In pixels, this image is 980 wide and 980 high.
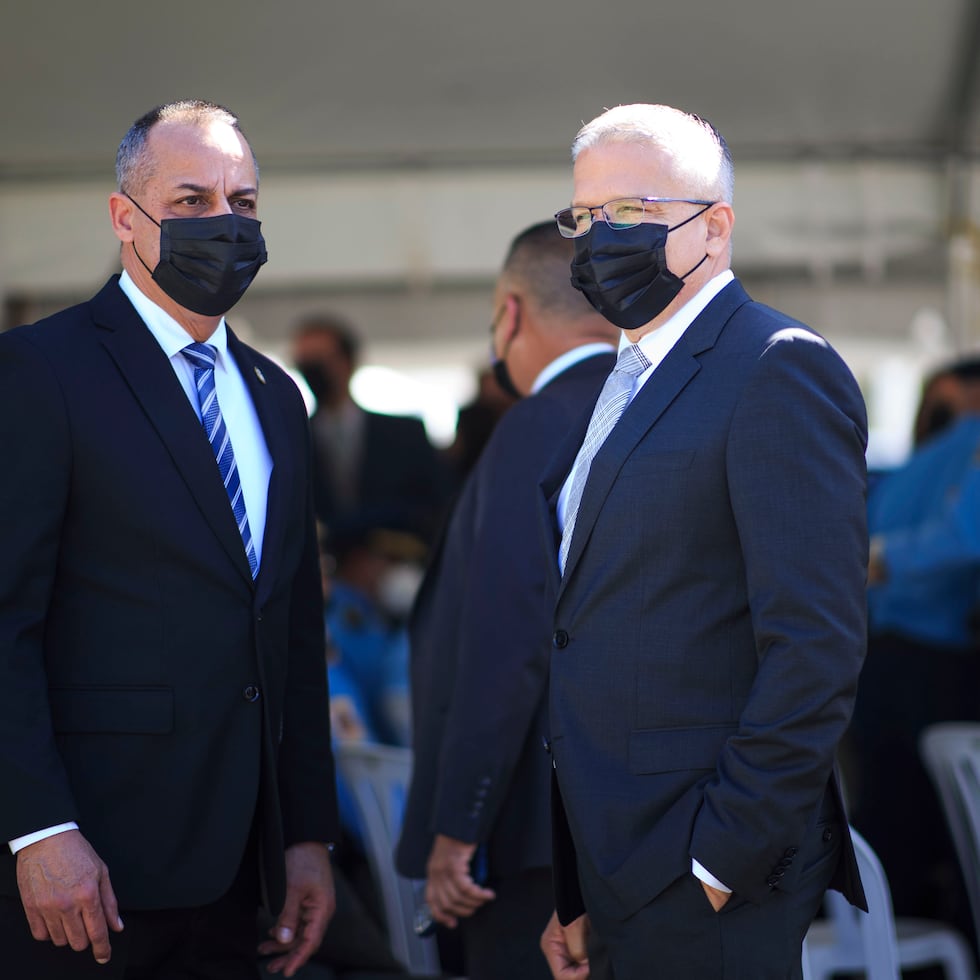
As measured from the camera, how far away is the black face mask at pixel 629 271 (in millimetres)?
1912

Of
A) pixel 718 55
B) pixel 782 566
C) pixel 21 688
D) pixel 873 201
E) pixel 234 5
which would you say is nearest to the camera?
pixel 782 566

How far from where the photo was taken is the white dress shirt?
A: 2.16 meters

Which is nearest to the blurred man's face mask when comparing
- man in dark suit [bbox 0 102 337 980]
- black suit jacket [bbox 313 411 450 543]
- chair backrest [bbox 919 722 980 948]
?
man in dark suit [bbox 0 102 337 980]

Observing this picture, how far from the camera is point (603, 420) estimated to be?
2006 millimetres

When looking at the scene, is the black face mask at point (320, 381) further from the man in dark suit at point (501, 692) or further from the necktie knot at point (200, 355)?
the necktie knot at point (200, 355)

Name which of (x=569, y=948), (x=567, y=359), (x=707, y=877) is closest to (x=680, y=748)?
(x=707, y=877)

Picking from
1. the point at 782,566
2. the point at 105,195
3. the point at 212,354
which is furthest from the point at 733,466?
the point at 105,195

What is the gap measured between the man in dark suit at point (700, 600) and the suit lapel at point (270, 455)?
472mm

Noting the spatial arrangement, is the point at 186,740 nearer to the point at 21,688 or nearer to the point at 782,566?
the point at 21,688

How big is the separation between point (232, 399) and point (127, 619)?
456 mm

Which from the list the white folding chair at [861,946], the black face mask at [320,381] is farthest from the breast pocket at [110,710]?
the black face mask at [320,381]

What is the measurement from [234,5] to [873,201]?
3.00 m

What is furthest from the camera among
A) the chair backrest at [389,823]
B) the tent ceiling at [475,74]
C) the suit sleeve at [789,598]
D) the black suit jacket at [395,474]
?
the black suit jacket at [395,474]

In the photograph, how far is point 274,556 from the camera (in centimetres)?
216
